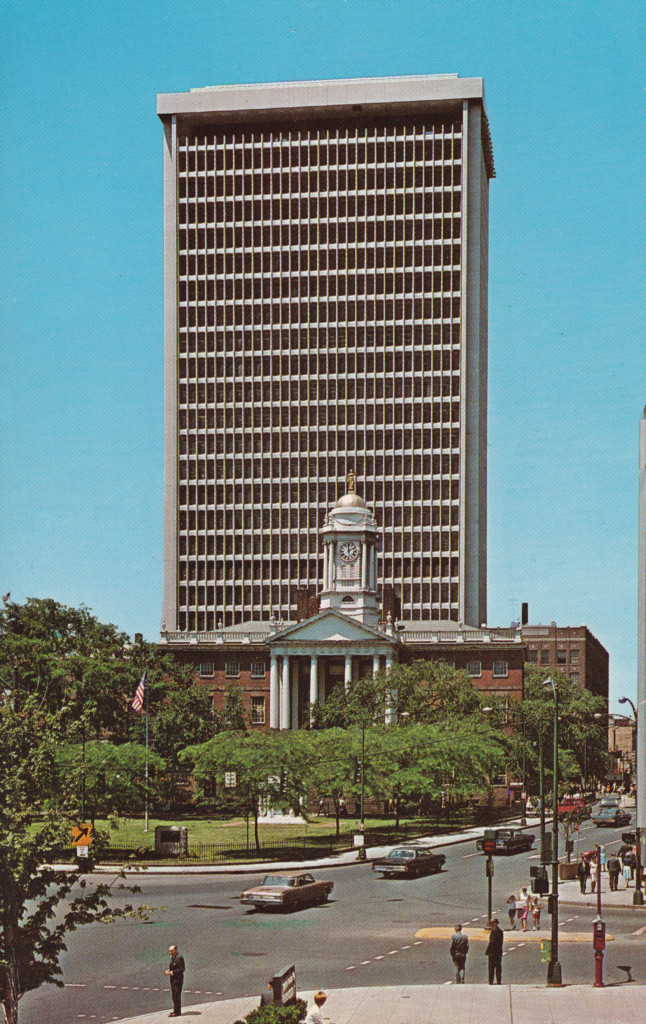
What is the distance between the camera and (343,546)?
448 feet

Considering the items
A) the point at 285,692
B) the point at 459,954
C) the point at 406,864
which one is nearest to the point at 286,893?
the point at 406,864

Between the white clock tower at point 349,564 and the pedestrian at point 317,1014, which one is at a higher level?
the white clock tower at point 349,564

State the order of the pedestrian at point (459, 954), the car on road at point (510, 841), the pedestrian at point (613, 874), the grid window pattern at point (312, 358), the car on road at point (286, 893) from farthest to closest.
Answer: the grid window pattern at point (312, 358) < the car on road at point (510, 841) < the pedestrian at point (613, 874) < the car on road at point (286, 893) < the pedestrian at point (459, 954)

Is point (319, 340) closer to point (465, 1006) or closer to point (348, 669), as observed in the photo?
point (348, 669)

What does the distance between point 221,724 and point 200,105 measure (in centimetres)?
9001

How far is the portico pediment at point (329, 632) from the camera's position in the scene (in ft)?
430

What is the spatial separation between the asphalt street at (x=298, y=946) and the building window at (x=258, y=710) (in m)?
75.2

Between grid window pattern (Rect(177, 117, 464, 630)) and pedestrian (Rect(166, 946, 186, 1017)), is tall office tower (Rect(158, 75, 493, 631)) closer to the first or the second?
grid window pattern (Rect(177, 117, 464, 630))

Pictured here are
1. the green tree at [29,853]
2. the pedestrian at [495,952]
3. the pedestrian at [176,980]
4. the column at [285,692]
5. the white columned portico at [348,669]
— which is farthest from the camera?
the column at [285,692]

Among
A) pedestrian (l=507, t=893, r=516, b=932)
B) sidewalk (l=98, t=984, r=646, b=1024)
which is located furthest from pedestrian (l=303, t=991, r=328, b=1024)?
pedestrian (l=507, t=893, r=516, b=932)

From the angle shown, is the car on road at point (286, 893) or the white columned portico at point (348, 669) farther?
the white columned portico at point (348, 669)

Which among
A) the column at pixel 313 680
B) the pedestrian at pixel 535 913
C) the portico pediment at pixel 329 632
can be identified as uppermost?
the portico pediment at pixel 329 632

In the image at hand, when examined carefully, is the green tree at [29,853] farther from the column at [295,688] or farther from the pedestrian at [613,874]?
the column at [295,688]

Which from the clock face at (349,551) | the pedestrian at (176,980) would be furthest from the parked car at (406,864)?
the clock face at (349,551)
